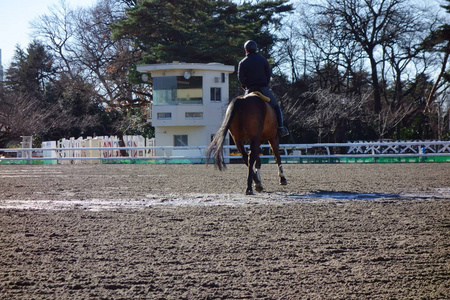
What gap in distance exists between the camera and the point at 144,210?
8.09 metres

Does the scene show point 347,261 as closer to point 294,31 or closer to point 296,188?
point 296,188

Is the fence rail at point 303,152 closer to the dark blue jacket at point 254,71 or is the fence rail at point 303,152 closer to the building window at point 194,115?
the building window at point 194,115

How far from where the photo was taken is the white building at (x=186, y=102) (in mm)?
37750

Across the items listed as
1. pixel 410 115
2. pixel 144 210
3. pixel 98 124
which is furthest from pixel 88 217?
pixel 98 124

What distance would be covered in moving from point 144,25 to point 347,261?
4294 centimetres

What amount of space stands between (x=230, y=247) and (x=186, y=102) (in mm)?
33187

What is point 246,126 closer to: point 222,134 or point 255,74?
point 222,134

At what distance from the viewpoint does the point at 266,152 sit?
35.4 metres

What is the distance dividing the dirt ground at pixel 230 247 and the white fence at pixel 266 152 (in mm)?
15659

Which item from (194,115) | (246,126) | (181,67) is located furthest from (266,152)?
(246,126)

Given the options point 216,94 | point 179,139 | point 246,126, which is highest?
point 216,94

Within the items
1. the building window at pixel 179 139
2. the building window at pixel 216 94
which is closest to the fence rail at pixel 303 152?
the building window at pixel 179 139

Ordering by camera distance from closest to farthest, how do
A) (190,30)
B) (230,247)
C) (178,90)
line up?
(230,247) → (178,90) → (190,30)

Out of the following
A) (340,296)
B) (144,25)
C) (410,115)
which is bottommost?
(340,296)
